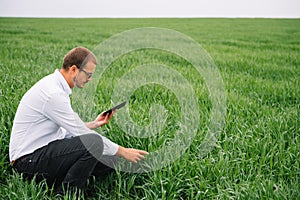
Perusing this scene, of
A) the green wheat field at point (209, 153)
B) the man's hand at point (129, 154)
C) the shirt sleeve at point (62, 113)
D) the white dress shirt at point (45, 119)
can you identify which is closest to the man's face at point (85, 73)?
the white dress shirt at point (45, 119)

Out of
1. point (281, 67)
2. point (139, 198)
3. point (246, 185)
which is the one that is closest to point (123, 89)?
point (139, 198)

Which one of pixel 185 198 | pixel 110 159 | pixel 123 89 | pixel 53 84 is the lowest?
pixel 185 198

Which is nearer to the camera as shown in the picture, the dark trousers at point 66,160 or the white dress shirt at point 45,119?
the white dress shirt at point 45,119

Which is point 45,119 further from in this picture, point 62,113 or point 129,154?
point 129,154

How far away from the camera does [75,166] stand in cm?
278

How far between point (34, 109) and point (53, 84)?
9.7 inches

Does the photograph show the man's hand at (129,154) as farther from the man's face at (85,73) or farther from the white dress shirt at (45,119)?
the man's face at (85,73)

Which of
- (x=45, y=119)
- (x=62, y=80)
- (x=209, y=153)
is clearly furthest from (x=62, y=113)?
(x=209, y=153)

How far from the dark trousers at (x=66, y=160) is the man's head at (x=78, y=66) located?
0.48 metres

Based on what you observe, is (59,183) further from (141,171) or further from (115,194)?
(141,171)

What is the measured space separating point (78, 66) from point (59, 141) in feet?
2.08

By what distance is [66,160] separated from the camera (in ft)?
9.15

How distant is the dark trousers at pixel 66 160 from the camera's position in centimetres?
275

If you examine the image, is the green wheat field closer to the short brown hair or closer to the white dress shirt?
the white dress shirt
